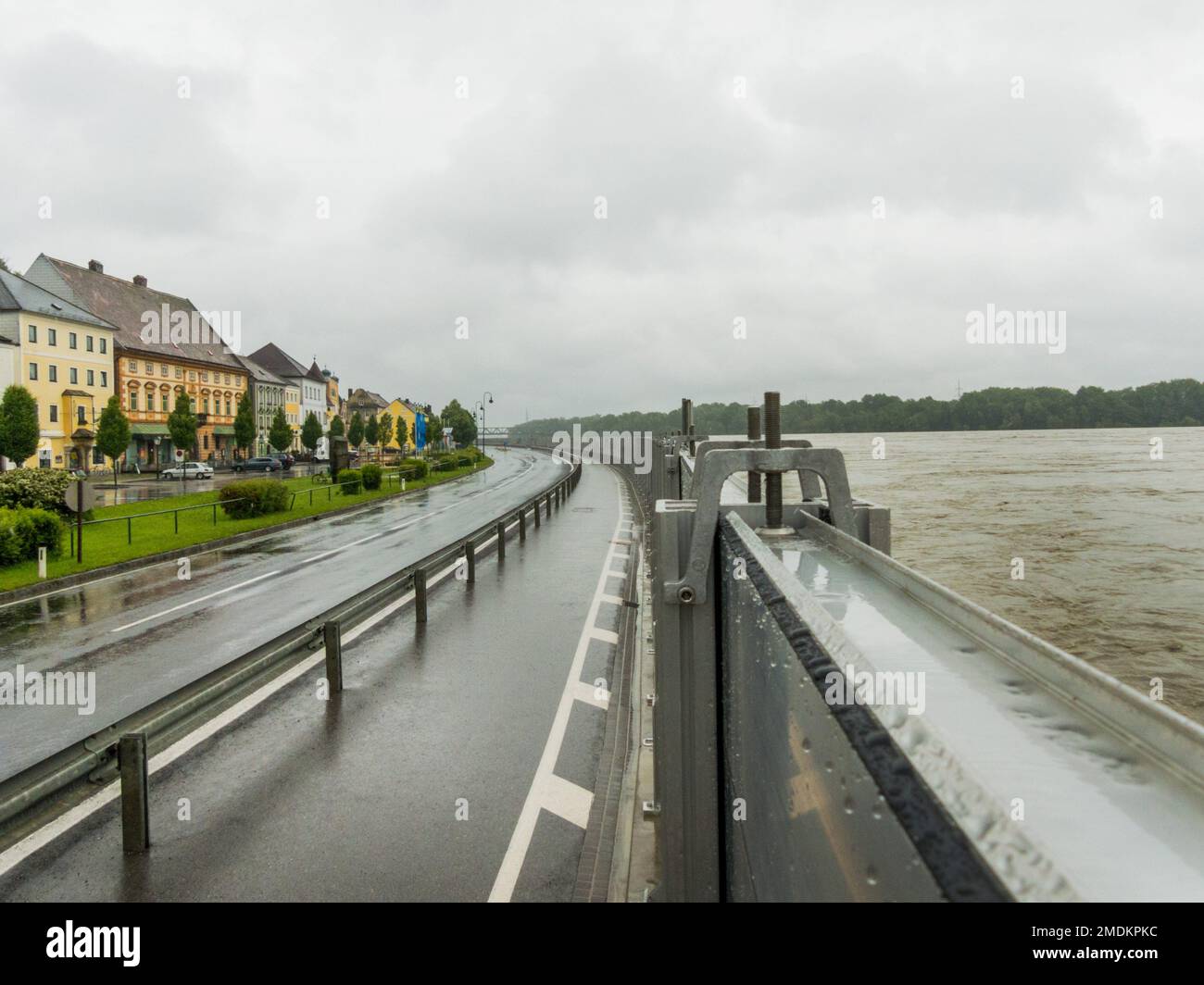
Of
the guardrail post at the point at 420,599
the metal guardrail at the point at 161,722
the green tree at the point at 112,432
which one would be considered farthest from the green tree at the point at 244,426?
the metal guardrail at the point at 161,722

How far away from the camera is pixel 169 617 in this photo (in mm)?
13609

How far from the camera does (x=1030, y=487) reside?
50.8m

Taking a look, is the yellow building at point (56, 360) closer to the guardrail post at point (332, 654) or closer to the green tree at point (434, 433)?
the guardrail post at point (332, 654)

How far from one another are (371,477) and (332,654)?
3205 cm

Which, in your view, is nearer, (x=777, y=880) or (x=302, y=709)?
(x=777, y=880)

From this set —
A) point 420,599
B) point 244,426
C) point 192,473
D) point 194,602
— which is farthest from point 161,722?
point 244,426

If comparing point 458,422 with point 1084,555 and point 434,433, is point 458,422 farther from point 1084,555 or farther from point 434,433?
point 1084,555

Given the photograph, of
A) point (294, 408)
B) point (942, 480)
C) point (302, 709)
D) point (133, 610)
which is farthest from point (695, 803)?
point (294, 408)

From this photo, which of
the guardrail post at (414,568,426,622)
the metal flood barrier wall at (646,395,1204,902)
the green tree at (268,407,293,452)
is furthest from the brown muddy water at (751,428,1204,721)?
the green tree at (268,407,293,452)
